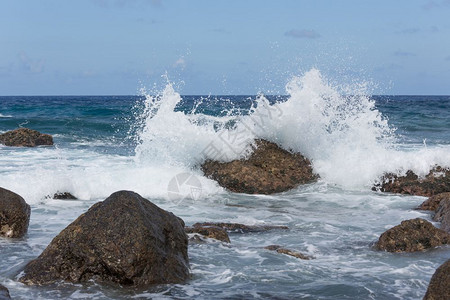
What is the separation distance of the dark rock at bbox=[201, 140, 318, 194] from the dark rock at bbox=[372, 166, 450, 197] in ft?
4.32

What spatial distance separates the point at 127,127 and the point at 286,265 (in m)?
20.4

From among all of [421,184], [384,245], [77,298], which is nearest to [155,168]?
[421,184]

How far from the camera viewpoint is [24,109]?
3566cm

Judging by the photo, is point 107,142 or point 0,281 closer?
point 0,281

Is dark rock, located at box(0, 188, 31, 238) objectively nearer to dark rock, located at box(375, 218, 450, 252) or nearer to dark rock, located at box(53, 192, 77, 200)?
dark rock, located at box(53, 192, 77, 200)

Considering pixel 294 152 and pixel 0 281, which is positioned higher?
pixel 294 152

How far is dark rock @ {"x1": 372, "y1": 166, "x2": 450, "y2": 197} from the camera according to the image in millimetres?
9609

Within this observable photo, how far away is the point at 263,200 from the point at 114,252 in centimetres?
478

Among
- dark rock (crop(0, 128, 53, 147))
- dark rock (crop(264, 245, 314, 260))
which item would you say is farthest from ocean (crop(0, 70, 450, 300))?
dark rock (crop(0, 128, 53, 147))

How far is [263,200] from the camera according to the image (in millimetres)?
8984

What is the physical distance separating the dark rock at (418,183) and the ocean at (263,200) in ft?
0.65

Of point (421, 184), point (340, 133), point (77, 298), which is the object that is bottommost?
point (77, 298)

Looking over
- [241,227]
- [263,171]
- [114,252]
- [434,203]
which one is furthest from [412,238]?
[263,171]

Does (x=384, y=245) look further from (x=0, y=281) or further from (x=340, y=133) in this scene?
(x=340, y=133)
